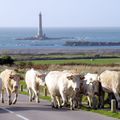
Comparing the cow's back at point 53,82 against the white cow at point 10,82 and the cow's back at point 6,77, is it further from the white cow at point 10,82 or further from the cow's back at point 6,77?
the cow's back at point 6,77

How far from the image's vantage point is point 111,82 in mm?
22984

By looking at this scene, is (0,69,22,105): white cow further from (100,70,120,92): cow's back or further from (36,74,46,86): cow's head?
(100,70,120,92): cow's back

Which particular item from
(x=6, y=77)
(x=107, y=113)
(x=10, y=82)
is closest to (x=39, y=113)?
(x=107, y=113)

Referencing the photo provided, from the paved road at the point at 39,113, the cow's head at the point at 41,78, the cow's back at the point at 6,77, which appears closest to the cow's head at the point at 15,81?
the cow's back at the point at 6,77

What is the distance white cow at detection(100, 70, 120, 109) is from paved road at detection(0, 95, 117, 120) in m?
1.98

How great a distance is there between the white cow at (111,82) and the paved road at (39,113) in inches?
78.0

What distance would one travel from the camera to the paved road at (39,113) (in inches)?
781

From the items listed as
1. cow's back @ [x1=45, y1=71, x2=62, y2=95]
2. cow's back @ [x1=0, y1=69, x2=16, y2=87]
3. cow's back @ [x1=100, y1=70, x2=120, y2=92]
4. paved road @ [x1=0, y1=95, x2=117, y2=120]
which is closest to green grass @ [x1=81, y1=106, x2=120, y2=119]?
paved road @ [x1=0, y1=95, x2=117, y2=120]

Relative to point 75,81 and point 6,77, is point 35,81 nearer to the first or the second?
point 6,77

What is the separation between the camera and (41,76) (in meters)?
25.1

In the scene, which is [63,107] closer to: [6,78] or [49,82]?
[49,82]

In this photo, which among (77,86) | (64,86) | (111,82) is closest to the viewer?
(77,86)

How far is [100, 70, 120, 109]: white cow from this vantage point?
74.2 feet

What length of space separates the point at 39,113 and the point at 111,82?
3.71 metres
